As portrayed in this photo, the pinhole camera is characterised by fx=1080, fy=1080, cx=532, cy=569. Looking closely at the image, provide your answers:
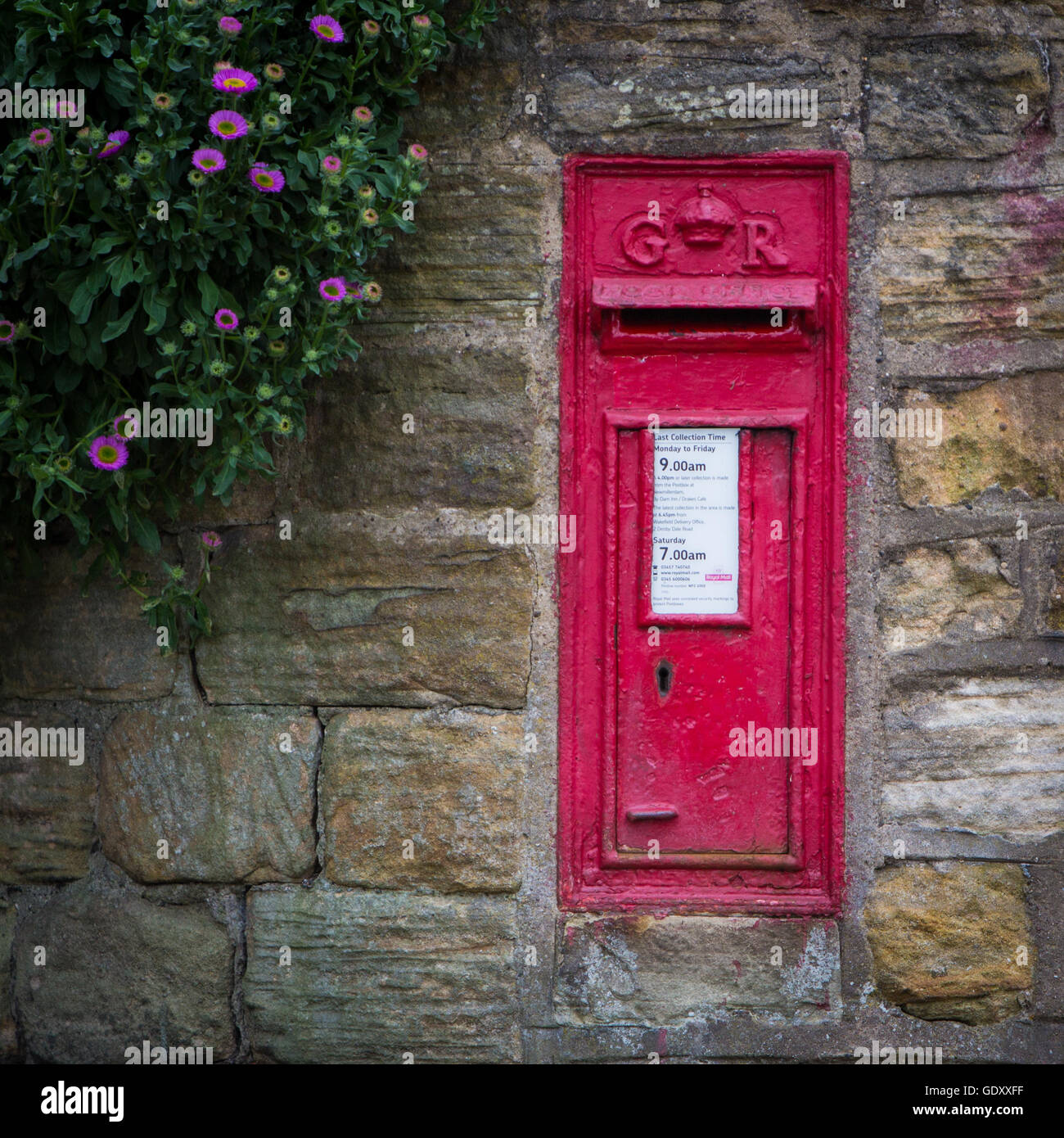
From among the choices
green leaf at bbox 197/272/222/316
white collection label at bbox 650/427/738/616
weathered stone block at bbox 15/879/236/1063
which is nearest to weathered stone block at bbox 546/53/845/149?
white collection label at bbox 650/427/738/616

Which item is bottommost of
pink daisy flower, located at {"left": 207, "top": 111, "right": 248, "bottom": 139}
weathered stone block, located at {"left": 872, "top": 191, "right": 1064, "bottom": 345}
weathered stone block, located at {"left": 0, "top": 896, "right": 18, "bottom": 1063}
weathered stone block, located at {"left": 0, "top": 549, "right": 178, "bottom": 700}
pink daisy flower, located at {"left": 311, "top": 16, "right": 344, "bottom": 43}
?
weathered stone block, located at {"left": 0, "top": 896, "right": 18, "bottom": 1063}

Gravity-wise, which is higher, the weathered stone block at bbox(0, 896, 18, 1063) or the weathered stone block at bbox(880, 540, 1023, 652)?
the weathered stone block at bbox(880, 540, 1023, 652)

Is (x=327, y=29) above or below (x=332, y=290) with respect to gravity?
above

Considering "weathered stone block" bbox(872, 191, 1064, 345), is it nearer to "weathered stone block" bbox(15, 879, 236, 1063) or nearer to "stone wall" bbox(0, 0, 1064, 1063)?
"stone wall" bbox(0, 0, 1064, 1063)

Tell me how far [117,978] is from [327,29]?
2.05 meters

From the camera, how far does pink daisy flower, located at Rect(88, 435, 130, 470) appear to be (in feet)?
6.73

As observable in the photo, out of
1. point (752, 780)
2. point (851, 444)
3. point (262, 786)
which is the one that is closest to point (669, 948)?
point (752, 780)

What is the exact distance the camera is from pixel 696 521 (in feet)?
7.87

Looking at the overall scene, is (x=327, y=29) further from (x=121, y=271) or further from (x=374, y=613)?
(x=374, y=613)

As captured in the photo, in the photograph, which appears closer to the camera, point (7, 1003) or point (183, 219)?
point (183, 219)

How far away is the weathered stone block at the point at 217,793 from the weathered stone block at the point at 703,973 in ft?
2.25

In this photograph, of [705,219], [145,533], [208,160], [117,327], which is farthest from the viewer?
[705,219]

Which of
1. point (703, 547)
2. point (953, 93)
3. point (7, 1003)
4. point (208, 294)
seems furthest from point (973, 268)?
point (7, 1003)

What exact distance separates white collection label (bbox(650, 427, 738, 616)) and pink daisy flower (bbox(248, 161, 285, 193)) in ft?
3.09
